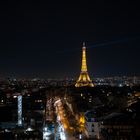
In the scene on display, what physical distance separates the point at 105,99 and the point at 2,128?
57.0 ft

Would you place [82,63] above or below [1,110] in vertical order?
above

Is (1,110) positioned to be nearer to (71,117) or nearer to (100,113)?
(71,117)

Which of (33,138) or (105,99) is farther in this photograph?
(105,99)

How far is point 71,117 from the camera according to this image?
2334cm

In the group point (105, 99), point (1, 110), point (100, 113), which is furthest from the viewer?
point (105, 99)

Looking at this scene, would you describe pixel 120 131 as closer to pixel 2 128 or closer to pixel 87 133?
pixel 87 133

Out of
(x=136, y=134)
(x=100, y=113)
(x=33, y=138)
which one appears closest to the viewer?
(x=33, y=138)

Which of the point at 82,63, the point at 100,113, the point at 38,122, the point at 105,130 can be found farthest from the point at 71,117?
the point at 82,63

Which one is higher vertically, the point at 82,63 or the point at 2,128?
the point at 82,63

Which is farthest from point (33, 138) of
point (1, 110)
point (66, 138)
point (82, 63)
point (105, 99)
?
point (82, 63)

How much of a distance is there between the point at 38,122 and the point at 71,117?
4.52 metres

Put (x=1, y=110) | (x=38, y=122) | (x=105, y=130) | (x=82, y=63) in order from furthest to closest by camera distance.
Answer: (x=82, y=63)
(x=1, y=110)
(x=38, y=122)
(x=105, y=130)

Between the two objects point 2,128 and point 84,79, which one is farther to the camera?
point 84,79

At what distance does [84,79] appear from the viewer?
147ft
